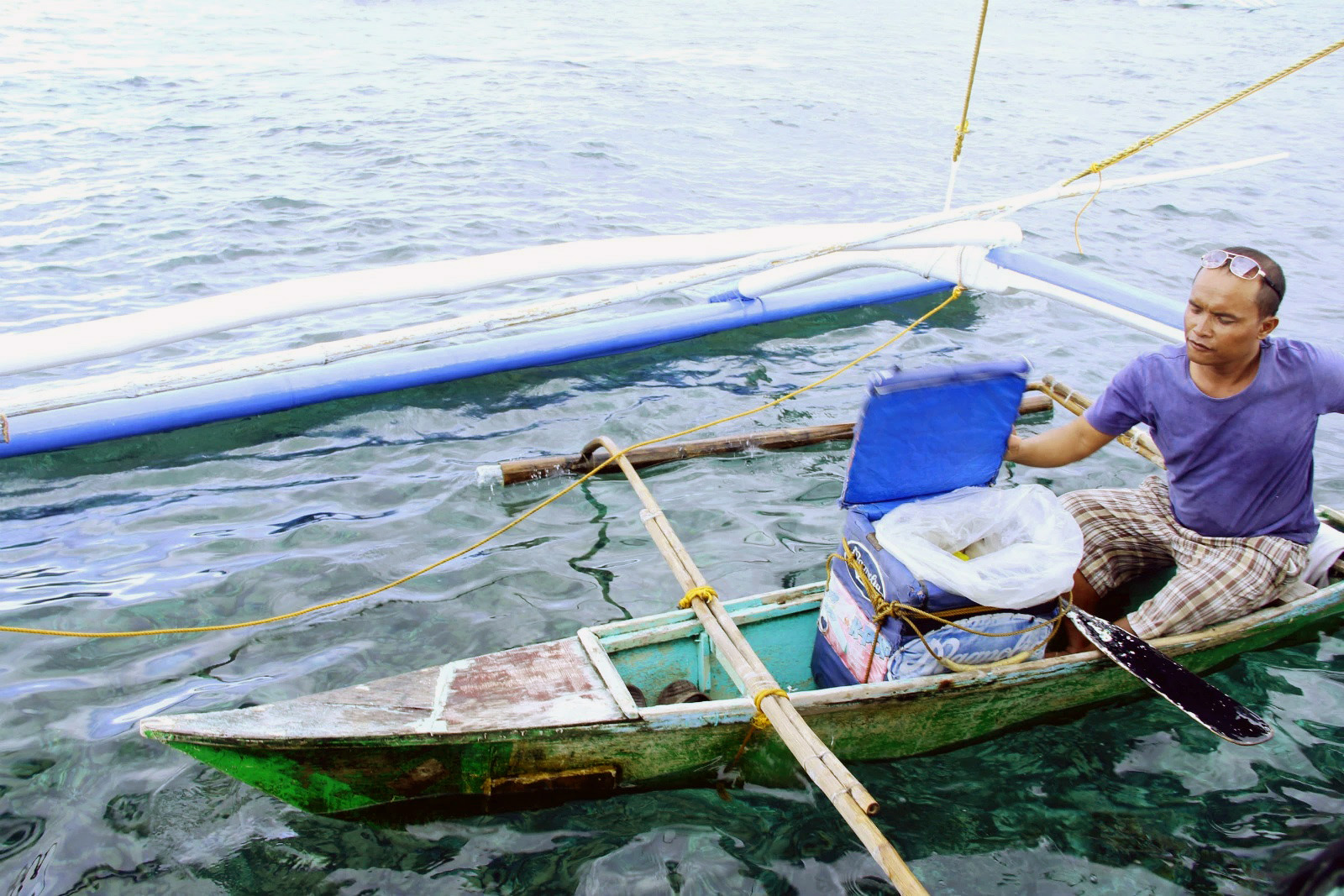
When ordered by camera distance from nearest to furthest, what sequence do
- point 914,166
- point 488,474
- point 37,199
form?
point 488,474
point 37,199
point 914,166

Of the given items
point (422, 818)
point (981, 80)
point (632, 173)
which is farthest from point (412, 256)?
point (981, 80)

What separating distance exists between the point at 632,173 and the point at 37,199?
22.8 feet

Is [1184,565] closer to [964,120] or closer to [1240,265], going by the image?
[1240,265]

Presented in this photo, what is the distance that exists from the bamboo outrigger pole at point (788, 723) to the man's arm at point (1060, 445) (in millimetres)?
1426

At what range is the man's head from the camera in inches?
137

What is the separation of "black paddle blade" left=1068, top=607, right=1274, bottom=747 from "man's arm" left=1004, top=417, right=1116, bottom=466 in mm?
679

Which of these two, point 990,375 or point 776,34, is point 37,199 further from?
point 776,34

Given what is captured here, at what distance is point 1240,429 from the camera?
12.4 ft

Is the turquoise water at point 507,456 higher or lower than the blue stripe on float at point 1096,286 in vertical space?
A: lower

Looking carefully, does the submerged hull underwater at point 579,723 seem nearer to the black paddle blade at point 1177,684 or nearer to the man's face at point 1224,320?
the black paddle blade at point 1177,684

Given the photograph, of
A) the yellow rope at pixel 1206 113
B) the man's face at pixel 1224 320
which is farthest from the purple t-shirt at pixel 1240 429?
the yellow rope at pixel 1206 113

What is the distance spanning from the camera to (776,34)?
23.8 meters

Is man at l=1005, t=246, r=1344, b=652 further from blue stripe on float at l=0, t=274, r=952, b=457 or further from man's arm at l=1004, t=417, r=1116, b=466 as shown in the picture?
blue stripe on float at l=0, t=274, r=952, b=457

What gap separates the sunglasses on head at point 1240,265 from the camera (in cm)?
346
